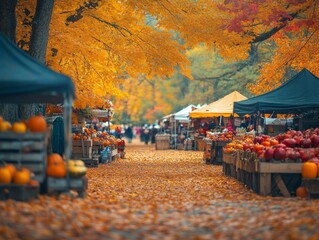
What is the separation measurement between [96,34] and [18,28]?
6.40 meters

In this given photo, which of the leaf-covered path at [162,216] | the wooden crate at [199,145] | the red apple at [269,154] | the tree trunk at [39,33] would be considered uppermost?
the tree trunk at [39,33]

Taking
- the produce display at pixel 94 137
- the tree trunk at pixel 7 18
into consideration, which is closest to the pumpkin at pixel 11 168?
the tree trunk at pixel 7 18

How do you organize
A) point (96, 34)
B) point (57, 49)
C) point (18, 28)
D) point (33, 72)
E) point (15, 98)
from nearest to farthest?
point (33, 72) → point (15, 98) → point (18, 28) → point (57, 49) → point (96, 34)

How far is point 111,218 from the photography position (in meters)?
11.8

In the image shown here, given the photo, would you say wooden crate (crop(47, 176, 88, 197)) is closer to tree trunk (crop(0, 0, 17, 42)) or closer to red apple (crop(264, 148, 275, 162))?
red apple (crop(264, 148, 275, 162))

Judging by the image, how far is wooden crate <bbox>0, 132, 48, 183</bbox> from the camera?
46.0 ft

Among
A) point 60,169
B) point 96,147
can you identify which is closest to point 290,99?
point 96,147

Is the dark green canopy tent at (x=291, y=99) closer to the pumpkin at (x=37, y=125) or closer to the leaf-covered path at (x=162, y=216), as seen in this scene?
the leaf-covered path at (x=162, y=216)

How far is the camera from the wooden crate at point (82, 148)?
29.8m

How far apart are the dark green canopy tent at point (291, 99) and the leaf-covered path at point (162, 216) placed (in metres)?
7.00

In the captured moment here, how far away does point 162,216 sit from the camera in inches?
496

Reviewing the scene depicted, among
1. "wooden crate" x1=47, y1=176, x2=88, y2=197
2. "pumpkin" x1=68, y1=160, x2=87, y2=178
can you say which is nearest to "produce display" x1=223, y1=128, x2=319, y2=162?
"pumpkin" x1=68, y1=160, x2=87, y2=178

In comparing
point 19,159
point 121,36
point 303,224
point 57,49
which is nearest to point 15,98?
point 19,159

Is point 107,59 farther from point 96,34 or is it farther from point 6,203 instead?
point 6,203
